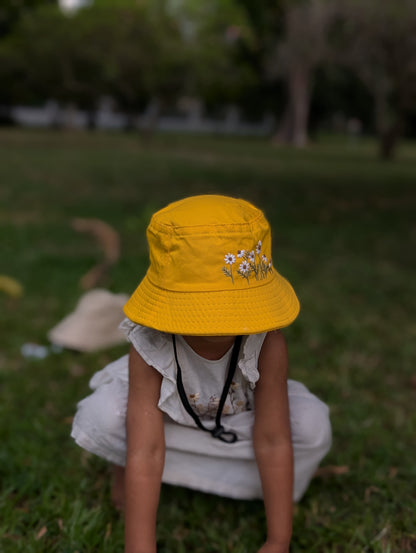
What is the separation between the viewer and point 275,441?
1.72m

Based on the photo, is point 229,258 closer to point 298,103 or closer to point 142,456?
point 142,456

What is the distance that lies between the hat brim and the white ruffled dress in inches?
6.3

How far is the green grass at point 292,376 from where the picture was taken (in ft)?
6.19

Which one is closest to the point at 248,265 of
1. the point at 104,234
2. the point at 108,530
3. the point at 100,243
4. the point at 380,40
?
the point at 108,530

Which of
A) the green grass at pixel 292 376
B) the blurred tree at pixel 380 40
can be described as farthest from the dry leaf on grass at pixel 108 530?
the blurred tree at pixel 380 40

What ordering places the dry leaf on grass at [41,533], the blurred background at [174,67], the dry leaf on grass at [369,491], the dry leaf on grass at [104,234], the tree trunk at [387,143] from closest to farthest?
the dry leaf on grass at [41,533], the dry leaf on grass at [369,491], the dry leaf on grass at [104,234], the tree trunk at [387,143], the blurred background at [174,67]

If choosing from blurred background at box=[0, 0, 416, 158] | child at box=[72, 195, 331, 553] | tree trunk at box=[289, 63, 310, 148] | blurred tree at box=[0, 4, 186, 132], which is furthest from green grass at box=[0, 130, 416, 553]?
blurred tree at box=[0, 4, 186, 132]

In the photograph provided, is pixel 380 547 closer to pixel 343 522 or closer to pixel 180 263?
pixel 343 522

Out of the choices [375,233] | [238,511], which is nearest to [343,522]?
[238,511]

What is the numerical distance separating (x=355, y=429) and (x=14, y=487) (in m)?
1.20

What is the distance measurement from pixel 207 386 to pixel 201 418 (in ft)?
0.41

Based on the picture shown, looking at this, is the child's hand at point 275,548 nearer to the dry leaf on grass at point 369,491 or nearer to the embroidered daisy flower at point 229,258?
the dry leaf on grass at point 369,491

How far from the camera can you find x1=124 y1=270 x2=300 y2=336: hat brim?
1430 millimetres

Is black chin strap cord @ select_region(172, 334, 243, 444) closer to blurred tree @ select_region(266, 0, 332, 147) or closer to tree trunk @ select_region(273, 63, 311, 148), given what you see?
blurred tree @ select_region(266, 0, 332, 147)
